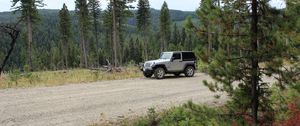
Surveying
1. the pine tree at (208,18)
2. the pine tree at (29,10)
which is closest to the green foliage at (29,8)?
the pine tree at (29,10)

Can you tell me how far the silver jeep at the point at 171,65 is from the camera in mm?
25375

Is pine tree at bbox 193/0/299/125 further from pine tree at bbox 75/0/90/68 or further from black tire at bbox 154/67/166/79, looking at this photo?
pine tree at bbox 75/0/90/68

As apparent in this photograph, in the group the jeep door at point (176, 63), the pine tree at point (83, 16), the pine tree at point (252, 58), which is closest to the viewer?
the pine tree at point (252, 58)

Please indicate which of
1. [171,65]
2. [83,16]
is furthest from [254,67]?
[83,16]

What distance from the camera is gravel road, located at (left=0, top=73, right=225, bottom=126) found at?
12000mm

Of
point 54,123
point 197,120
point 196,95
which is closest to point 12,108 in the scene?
point 54,123

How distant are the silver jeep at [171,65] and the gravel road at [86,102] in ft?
15.8

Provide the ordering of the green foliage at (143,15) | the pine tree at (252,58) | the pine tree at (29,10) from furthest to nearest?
the green foliage at (143,15) < the pine tree at (29,10) < the pine tree at (252,58)

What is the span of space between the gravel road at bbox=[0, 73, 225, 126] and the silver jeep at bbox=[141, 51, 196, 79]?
4.83m

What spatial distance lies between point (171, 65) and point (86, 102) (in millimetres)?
11679

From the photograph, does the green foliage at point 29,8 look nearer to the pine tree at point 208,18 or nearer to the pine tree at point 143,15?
the pine tree at point 143,15

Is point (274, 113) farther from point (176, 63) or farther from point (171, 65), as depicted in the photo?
point (176, 63)

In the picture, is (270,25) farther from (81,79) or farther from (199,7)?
(81,79)

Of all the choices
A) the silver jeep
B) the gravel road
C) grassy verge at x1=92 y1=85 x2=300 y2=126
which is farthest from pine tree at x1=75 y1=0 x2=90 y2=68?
grassy verge at x1=92 y1=85 x2=300 y2=126
